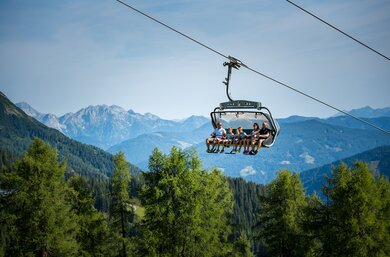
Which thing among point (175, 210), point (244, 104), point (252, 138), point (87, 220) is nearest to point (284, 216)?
point (175, 210)

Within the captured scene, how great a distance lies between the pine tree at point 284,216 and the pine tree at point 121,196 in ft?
41.9

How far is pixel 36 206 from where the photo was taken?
28.8 m

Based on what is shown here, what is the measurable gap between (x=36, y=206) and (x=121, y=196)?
9.83 metres

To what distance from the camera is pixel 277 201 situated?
35406mm

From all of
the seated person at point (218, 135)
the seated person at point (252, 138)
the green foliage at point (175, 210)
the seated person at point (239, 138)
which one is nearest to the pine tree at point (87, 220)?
the green foliage at point (175, 210)

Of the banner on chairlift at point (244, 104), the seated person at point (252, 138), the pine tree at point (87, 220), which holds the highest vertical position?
the banner on chairlift at point (244, 104)

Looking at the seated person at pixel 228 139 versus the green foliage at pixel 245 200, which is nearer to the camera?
the seated person at pixel 228 139

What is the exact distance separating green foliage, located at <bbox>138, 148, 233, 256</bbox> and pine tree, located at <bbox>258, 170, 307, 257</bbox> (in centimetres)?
671

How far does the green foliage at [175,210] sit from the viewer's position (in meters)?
28.4

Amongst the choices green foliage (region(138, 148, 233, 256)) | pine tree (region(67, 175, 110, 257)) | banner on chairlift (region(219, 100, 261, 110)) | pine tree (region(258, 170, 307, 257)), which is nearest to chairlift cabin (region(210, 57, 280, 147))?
banner on chairlift (region(219, 100, 261, 110))

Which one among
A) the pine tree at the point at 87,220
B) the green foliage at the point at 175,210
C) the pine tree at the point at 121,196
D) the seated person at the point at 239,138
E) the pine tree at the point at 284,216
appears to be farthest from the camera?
the pine tree at the point at 121,196

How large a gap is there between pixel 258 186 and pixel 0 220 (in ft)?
568

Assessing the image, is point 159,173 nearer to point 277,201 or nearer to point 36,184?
point 36,184

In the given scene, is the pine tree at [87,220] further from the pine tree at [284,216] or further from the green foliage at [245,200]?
the green foliage at [245,200]
